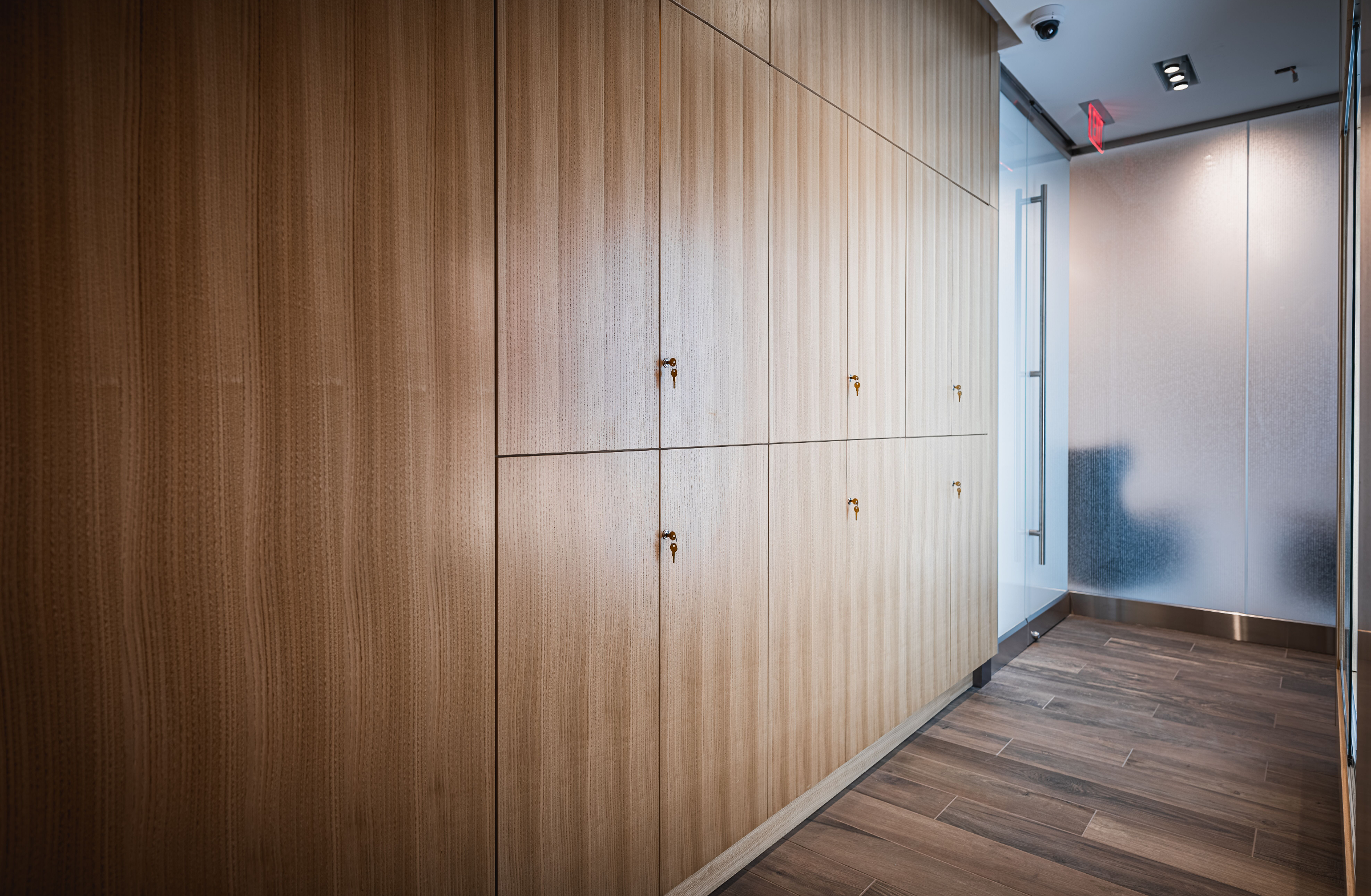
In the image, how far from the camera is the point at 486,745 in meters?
1.29

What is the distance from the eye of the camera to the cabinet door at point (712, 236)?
1606 mm

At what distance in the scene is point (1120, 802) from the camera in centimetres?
223

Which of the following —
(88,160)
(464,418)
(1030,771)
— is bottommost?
(1030,771)

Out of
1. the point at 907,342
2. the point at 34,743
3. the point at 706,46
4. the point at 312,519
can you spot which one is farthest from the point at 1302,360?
the point at 34,743

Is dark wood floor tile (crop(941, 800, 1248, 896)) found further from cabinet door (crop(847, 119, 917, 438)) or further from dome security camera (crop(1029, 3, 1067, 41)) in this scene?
dome security camera (crop(1029, 3, 1067, 41))

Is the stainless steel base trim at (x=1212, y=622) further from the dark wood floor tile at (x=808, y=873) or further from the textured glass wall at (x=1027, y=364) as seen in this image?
the dark wood floor tile at (x=808, y=873)

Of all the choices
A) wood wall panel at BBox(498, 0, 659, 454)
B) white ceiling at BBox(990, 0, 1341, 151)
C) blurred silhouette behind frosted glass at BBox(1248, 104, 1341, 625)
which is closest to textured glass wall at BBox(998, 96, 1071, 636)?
white ceiling at BBox(990, 0, 1341, 151)

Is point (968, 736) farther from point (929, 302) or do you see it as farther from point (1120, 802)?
point (929, 302)

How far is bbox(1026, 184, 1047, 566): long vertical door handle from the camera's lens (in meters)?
3.93

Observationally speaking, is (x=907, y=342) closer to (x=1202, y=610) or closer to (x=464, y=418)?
(x=464, y=418)

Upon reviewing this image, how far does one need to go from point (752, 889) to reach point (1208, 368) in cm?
381

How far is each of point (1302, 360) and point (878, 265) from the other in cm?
289

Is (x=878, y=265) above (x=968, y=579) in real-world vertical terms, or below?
above

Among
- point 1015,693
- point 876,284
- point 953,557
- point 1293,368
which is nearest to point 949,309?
point 876,284
